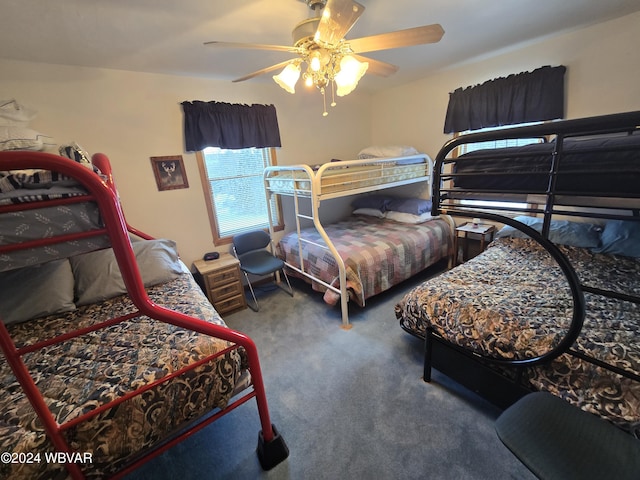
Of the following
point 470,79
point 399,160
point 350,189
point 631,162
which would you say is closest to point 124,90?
point 350,189

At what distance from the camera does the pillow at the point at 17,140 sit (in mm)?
1395

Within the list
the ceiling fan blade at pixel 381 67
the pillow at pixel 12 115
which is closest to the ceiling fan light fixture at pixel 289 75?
the ceiling fan blade at pixel 381 67

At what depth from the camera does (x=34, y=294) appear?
1670 millimetres

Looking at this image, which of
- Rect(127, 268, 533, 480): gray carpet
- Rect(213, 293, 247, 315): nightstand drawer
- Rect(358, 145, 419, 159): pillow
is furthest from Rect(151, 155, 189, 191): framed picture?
Rect(358, 145, 419, 159): pillow

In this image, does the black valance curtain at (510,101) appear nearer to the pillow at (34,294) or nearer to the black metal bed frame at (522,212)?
the black metal bed frame at (522,212)

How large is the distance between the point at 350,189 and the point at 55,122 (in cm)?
258

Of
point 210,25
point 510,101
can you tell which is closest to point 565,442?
point 210,25

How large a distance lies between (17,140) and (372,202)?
137 inches

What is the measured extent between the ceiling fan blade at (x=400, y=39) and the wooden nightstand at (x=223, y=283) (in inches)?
87.6

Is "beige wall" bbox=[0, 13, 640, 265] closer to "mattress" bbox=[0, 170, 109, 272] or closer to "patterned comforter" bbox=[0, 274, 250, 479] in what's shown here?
"patterned comforter" bbox=[0, 274, 250, 479]

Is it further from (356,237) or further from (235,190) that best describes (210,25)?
(356,237)

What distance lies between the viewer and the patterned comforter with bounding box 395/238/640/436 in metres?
1.14

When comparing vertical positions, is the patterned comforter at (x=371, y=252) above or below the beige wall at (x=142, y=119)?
below

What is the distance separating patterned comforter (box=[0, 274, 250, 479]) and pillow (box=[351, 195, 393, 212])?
287cm
